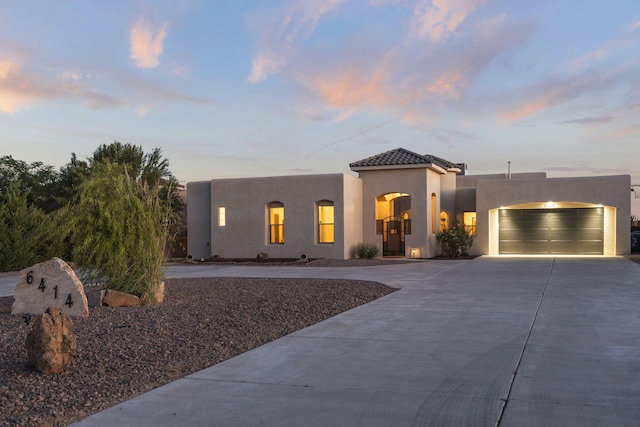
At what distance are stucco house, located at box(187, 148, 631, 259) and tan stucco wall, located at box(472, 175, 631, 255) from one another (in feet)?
0.14

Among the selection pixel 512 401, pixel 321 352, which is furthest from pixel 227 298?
pixel 512 401

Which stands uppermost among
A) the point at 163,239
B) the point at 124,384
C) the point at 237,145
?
the point at 237,145

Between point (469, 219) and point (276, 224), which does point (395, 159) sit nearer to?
point (276, 224)

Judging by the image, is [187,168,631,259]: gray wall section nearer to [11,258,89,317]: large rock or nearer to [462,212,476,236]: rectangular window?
[462,212,476,236]: rectangular window

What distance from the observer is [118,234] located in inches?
473

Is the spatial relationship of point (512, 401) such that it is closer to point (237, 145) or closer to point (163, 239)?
point (163, 239)

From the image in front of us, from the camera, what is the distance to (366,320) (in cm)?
1032

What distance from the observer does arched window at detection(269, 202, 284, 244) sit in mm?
28188

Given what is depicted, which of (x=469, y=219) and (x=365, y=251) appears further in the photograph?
(x=469, y=219)

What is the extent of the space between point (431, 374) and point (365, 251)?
20.4 metres

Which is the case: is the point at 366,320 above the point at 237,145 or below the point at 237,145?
below

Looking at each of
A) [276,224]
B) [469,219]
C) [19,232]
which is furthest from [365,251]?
[19,232]

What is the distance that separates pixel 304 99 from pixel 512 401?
20.3 meters

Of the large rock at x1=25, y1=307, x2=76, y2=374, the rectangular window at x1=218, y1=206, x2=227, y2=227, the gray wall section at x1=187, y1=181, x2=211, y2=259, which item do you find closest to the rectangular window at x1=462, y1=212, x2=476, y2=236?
the rectangular window at x1=218, y1=206, x2=227, y2=227
